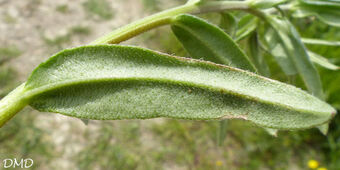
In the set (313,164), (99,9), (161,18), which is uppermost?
(161,18)

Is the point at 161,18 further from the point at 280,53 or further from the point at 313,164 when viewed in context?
the point at 313,164

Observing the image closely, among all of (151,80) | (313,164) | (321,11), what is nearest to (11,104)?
(151,80)

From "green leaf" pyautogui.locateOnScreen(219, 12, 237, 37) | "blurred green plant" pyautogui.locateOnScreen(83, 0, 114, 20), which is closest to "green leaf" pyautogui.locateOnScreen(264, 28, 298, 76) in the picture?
"green leaf" pyautogui.locateOnScreen(219, 12, 237, 37)

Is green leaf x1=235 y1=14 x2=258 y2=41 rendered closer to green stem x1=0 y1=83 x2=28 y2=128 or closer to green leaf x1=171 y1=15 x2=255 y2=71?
green leaf x1=171 y1=15 x2=255 y2=71

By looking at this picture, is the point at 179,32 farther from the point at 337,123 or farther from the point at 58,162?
the point at 337,123

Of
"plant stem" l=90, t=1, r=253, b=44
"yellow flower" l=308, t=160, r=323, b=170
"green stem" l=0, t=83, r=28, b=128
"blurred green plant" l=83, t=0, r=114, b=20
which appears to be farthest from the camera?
"blurred green plant" l=83, t=0, r=114, b=20

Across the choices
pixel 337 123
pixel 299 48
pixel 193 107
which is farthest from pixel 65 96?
pixel 337 123

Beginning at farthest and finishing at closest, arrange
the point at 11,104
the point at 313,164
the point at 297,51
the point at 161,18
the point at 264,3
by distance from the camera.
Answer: the point at 313,164 → the point at 297,51 → the point at 264,3 → the point at 161,18 → the point at 11,104

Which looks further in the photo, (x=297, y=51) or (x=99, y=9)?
(x=99, y=9)
